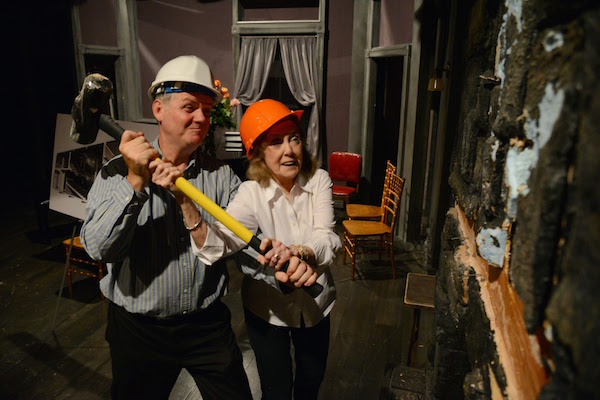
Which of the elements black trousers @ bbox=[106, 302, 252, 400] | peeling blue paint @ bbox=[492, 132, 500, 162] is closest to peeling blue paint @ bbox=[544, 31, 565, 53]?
peeling blue paint @ bbox=[492, 132, 500, 162]

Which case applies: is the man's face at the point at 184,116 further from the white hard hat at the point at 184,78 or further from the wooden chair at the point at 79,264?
the wooden chair at the point at 79,264

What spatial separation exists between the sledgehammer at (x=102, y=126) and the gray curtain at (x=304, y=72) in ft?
17.4

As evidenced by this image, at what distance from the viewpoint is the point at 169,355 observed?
1.72 meters

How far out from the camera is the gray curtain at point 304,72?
22.2 ft

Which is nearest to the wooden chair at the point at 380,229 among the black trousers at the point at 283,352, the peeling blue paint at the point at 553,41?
the black trousers at the point at 283,352

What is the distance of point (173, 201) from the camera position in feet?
5.56

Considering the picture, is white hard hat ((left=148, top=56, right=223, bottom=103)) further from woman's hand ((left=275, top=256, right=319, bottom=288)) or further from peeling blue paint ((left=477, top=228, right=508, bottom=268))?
peeling blue paint ((left=477, top=228, right=508, bottom=268))

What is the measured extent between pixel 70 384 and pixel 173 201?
1.92 meters

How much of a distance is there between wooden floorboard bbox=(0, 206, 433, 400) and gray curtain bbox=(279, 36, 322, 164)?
2.76 meters

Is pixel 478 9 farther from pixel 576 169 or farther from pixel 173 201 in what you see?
pixel 173 201

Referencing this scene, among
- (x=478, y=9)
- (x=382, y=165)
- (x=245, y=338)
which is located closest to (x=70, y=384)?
(x=245, y=338)

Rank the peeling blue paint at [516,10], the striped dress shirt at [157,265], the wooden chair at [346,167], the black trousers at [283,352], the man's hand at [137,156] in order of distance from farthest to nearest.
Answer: the wooden chair at [346,167], the black trousers at [283,352], the striped dress shirt at [157,265], the man's hand at [137,156], the peeling blue paint at [516,10]

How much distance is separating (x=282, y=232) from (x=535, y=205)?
1238mm

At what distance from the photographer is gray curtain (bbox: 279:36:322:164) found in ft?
22.2
